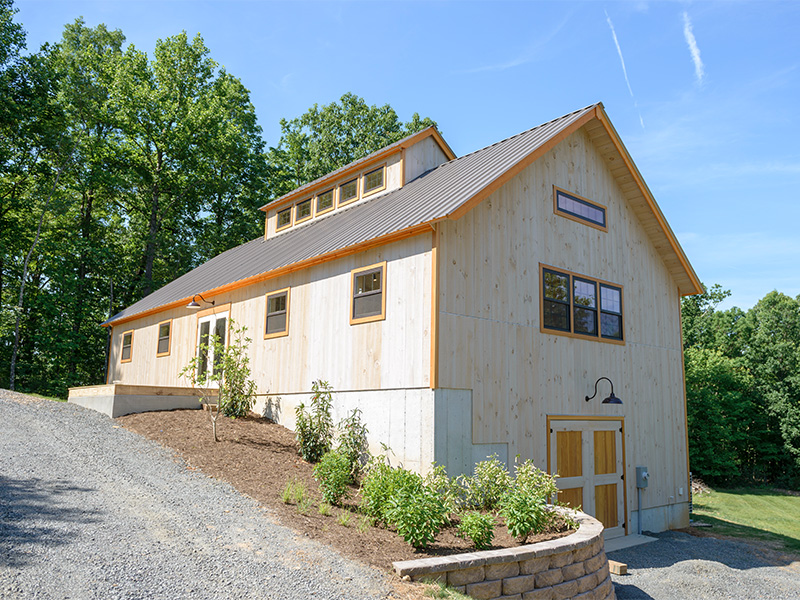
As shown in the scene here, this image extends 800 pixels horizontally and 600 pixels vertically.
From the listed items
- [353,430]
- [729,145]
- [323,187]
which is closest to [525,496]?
[353,430]

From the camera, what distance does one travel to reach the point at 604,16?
11242 mm

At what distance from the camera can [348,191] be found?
645 inches

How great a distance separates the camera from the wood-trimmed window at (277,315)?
41.9ft

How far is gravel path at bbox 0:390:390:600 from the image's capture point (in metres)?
5.09

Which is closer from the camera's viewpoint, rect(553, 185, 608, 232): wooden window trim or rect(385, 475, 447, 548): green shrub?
rect(385, 475, 447, 548): green shrub

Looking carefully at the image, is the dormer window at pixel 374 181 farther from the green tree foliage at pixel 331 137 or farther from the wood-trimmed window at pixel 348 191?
the green tree foliage at pixel 331 137

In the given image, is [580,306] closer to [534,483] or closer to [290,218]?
[534,483]

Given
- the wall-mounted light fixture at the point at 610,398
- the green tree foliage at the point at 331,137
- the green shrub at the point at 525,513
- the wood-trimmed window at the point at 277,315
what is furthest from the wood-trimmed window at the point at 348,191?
the green tree foliage at the point at 331,137

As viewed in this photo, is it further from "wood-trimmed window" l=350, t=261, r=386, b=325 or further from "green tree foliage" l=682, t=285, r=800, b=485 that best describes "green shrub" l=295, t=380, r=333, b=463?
"green tree foliage" l=682, t=285, r=800, b=485

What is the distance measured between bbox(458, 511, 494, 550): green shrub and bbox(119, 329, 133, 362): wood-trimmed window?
16392mm

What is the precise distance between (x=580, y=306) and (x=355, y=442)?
213 inches

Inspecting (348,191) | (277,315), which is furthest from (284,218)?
(277,315)

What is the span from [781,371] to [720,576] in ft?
75.6

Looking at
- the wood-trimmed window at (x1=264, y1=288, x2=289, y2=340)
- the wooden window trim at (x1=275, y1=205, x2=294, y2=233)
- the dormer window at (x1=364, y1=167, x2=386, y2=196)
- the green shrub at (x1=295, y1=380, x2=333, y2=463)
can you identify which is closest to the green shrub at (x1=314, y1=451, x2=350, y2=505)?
the green shrub at (x1=295, y1=380, x2=333, y2=463)
